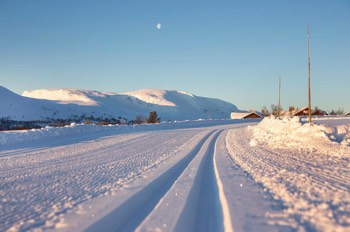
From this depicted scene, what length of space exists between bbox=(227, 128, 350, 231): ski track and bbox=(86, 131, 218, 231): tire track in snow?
237cm

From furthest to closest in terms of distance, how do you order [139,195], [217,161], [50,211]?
[217,161] < [139,195] < [50,211]

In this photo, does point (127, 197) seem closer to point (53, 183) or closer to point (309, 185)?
point (53, 183)

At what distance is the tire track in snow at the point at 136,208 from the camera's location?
5.06 m

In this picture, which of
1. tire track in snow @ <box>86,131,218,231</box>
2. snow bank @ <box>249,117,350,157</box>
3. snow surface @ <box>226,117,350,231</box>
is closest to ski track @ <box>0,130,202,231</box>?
tire track in snow @ <box>86,131,218,231</box>

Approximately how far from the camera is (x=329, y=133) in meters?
16.7

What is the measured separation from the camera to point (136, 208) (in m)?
5.99

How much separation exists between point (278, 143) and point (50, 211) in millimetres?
14173

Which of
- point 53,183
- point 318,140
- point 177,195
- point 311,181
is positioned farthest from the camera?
point 318,140

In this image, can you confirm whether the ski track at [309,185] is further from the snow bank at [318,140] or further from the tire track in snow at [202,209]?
the snow bank at [318,140]

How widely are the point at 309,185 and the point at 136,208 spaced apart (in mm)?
3934

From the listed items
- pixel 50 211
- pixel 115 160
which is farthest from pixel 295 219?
pixel 115 160

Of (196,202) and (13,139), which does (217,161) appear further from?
(13,139)

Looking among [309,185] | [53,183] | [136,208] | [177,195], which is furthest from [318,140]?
[53,183]

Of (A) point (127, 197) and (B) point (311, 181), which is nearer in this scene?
(A) point (127, 197)
